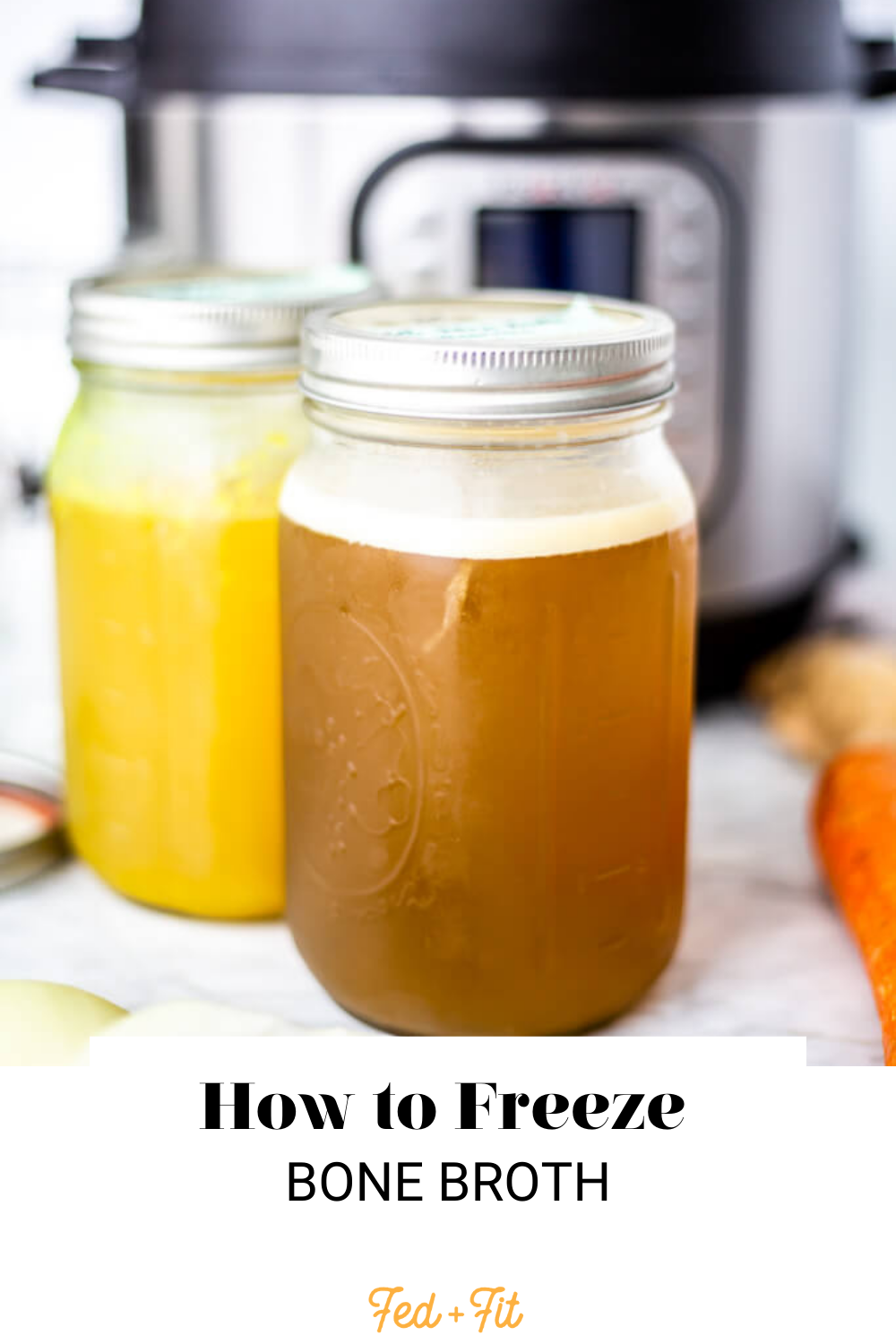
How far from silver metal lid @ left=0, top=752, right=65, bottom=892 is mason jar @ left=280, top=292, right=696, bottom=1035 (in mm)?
212

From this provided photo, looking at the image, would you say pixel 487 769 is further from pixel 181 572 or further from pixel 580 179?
pixel 580 179

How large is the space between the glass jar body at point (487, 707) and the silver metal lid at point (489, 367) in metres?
0.01

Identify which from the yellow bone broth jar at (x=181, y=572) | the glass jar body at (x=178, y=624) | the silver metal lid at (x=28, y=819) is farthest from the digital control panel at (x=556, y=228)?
the silver metal lid at (x=28, y=819)

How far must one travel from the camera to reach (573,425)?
0.59m

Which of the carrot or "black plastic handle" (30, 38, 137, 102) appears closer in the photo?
the carrot

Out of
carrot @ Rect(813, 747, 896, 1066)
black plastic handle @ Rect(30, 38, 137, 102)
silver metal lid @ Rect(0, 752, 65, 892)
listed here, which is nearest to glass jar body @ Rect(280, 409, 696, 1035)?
carrot @ Rect(813, 747, 896, 1066)

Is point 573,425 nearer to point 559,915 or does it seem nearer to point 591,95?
point 559,915

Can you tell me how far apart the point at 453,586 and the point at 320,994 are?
23cm

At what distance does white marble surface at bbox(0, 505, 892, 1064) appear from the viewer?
70cm

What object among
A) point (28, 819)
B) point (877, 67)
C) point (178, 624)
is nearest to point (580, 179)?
point (877, 67)

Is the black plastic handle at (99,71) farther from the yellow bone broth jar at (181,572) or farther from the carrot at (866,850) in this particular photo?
the carrot at (866,850)

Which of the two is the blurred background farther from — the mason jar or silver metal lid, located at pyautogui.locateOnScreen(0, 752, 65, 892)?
the mason jar

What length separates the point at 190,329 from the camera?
69cm

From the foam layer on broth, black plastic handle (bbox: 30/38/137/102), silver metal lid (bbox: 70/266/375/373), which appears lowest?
the foam layer on broth
